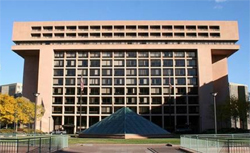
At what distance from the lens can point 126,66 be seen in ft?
301

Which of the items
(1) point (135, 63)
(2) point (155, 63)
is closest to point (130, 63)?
(1) point (135, 63)

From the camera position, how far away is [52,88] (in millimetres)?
89938

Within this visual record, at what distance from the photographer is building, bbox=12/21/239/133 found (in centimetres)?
8888

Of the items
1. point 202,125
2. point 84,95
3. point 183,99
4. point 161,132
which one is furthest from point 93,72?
point 161,132

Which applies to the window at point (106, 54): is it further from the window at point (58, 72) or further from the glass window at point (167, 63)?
the glass window at point (167, 63)

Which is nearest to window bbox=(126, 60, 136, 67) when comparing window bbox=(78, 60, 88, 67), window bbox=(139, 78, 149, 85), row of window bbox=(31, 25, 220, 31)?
window bbox=(139, 78, 149, 85)

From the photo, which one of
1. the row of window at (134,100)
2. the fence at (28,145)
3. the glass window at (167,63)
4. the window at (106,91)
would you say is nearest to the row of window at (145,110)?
the row of window at (134,100)

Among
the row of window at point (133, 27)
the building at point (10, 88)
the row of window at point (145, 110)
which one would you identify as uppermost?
the row of window at point (133, 27)

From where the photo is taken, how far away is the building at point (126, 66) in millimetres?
88875

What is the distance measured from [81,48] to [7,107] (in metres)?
33.2

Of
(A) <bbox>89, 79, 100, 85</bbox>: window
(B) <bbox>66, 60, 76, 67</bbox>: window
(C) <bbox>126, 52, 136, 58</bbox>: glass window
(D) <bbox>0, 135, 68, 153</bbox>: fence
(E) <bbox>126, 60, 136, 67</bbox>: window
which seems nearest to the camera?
(D) <bbox>0, 135, 68, 153</bbox>: fence

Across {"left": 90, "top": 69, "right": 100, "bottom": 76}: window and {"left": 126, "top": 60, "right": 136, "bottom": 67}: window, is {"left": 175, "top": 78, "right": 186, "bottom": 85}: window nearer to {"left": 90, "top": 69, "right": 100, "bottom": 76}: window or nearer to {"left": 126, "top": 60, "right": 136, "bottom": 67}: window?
{"left": 126, "top": 60, "right": 136, "bottom": 67}: window

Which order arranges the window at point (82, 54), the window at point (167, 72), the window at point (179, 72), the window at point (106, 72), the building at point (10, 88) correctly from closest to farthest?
1. the window at point (167, 72)
2. the window at point (179, 72)
3. the window at point (106, 72)
4. the window at point (82, 54)
5. the building at point (10, 88)

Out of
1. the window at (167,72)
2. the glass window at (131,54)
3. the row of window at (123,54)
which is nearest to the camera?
the window at (167,72)
